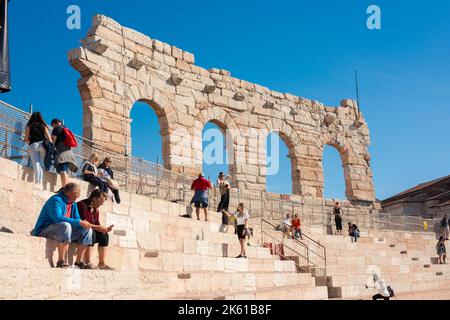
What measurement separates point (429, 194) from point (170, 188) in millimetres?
24696

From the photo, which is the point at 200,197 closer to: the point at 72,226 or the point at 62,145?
the point at 62,145

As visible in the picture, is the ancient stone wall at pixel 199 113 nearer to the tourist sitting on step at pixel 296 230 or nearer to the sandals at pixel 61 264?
the tourist sitting on step at pixel 296 230

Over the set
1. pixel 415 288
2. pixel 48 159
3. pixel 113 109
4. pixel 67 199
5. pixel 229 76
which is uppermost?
pixel 229 76

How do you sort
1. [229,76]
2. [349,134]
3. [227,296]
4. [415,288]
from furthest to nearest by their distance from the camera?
[349,134] → [229,76] → [415,288] → [227,296]

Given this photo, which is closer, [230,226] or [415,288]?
[230,226]

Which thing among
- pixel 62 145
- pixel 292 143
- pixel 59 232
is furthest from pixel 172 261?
pixel 292 143

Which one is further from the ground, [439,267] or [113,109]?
[113,109]

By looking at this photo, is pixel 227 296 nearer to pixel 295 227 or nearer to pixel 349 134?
pixel 295 227

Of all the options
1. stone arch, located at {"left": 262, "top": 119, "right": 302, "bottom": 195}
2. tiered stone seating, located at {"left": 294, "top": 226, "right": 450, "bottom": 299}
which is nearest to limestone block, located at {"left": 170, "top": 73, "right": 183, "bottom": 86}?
stone arch, located at {"left": 262, "top": 119, "right": 302, "bottom": 195}

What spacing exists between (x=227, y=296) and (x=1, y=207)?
3.58 m

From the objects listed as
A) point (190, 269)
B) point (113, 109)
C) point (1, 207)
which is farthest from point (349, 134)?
point (1, 207)

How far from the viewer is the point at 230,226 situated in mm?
14922

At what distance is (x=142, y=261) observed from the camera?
30.3ft
